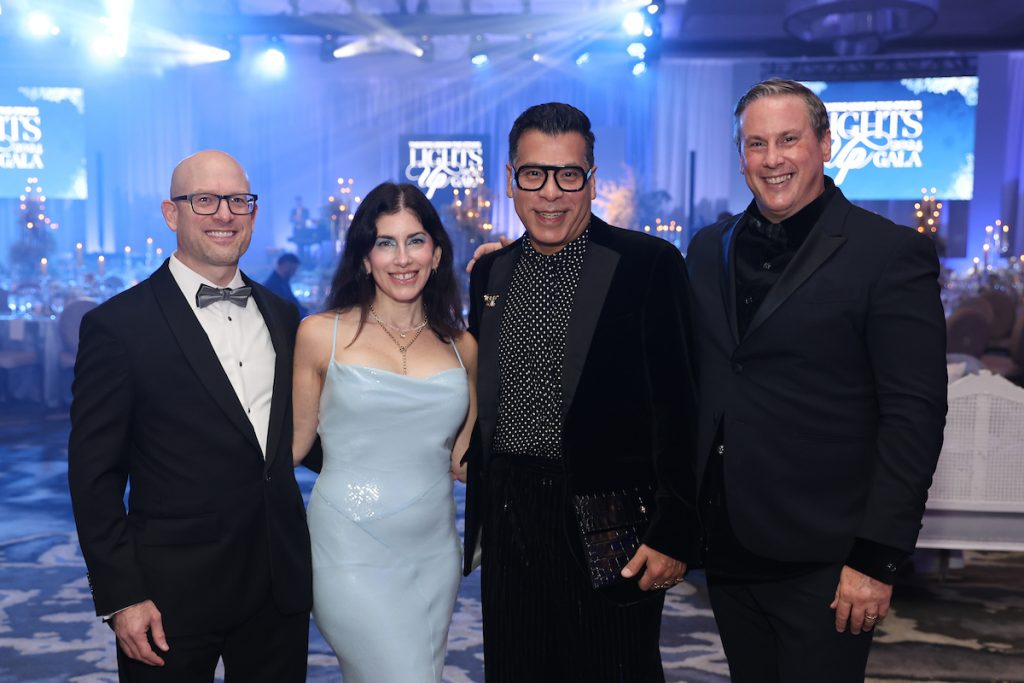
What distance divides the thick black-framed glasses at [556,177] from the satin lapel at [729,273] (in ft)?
1.20

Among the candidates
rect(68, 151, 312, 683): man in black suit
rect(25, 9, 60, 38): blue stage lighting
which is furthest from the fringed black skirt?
rect(25, 9, 60, 38): blue stage lighting

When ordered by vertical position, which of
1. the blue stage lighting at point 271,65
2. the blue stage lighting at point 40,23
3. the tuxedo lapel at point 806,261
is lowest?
the tuxedo lapel at point 806,261

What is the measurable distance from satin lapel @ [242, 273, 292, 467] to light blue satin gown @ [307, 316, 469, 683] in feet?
0.52

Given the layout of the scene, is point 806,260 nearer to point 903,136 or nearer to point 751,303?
point 751,303

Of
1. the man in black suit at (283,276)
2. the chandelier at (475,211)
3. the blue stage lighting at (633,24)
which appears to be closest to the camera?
the man in black suit at (283,276)

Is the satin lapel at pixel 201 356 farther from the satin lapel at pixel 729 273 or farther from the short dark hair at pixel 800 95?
the short dark hair at pixel 800 95

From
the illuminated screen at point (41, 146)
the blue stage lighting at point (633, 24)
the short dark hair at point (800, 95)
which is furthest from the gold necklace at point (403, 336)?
the illuminated screen at point (41, 146)

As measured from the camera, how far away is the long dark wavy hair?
232 centimetres

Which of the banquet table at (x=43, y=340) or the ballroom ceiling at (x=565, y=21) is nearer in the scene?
the banquet table at (x=43, y=340)

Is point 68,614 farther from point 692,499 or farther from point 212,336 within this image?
point 692,499

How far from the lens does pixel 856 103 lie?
1318 centimetres

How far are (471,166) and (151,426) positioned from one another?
511 inches

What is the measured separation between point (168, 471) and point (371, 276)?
0.75 meters

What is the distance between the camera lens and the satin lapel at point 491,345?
7.39 ft
